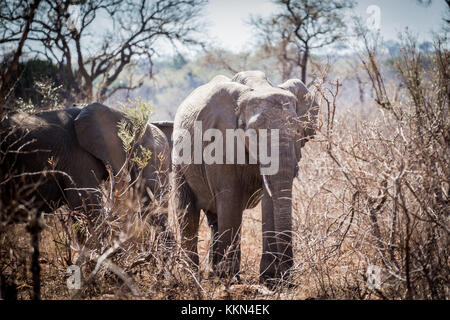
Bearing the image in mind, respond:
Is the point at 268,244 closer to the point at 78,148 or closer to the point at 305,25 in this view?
the point at 78,148

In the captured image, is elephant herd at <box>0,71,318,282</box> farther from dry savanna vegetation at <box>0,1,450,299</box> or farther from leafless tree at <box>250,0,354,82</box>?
leafless tree at <box>250,0,354,82</box>

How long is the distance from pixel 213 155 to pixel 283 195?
2.89 ft

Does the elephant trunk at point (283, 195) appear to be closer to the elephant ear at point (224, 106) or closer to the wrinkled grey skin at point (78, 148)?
the elephant ear at point (224, 106)

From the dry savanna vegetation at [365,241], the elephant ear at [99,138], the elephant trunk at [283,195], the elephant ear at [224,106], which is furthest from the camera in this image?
the elephant ear at [99,138]

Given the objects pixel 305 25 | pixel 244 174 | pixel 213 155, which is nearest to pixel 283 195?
pixel 244 174

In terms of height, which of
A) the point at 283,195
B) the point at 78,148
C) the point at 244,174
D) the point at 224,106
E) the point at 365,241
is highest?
the point at 224,106

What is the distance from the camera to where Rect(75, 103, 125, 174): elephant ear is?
5129mm

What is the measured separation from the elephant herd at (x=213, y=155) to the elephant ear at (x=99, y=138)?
0.01m

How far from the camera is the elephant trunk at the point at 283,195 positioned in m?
4.02

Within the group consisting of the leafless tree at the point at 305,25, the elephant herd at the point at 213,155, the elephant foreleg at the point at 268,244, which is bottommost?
the elephant foreleg at the point at 268,244

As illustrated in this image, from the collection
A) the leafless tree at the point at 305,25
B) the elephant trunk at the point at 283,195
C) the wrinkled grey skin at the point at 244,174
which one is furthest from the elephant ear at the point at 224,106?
the leafless tree at the point at 305,25

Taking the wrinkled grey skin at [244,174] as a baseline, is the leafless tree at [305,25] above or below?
above

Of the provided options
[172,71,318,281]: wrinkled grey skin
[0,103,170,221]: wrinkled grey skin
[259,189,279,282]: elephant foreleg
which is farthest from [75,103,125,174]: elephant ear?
[259,189,279,282]: elephant foreleg

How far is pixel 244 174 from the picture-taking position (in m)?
4.60
